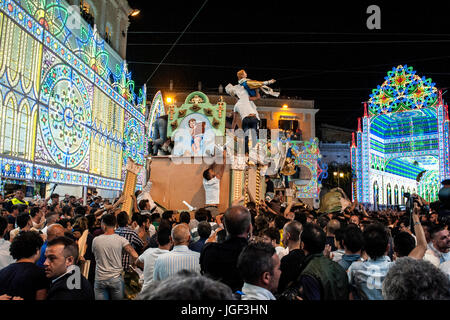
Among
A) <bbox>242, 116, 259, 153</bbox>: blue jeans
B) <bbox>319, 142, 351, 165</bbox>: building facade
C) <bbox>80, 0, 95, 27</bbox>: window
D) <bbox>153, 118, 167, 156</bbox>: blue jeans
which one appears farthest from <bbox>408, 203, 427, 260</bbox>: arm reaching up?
<bbox>319, 142, 351, 165</bbox>: building facade

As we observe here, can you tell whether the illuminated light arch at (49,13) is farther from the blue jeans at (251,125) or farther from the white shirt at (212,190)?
the white shirt at (212,190)

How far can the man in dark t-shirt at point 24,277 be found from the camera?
343 cm

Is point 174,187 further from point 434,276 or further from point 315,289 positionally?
point 434,276

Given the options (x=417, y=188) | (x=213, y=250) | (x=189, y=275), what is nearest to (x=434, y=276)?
(x=189, y=275)

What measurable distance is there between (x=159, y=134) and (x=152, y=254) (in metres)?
11.8

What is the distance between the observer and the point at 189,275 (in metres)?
1.64

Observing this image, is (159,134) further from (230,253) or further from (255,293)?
→ (255,293)

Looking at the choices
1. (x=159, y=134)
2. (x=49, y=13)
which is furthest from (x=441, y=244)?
(x=49, y=13)

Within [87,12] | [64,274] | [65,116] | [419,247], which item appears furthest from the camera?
[87,12]

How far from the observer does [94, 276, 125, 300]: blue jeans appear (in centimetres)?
546

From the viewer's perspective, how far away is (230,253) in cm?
369

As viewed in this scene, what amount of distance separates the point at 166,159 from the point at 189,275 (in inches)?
525

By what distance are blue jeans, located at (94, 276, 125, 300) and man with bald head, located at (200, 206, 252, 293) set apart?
7.35ft

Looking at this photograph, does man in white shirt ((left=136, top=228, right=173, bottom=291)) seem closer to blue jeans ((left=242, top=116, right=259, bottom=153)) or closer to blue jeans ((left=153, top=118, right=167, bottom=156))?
blue jeans ((left=242, top=116, right=259, bottom=153))
